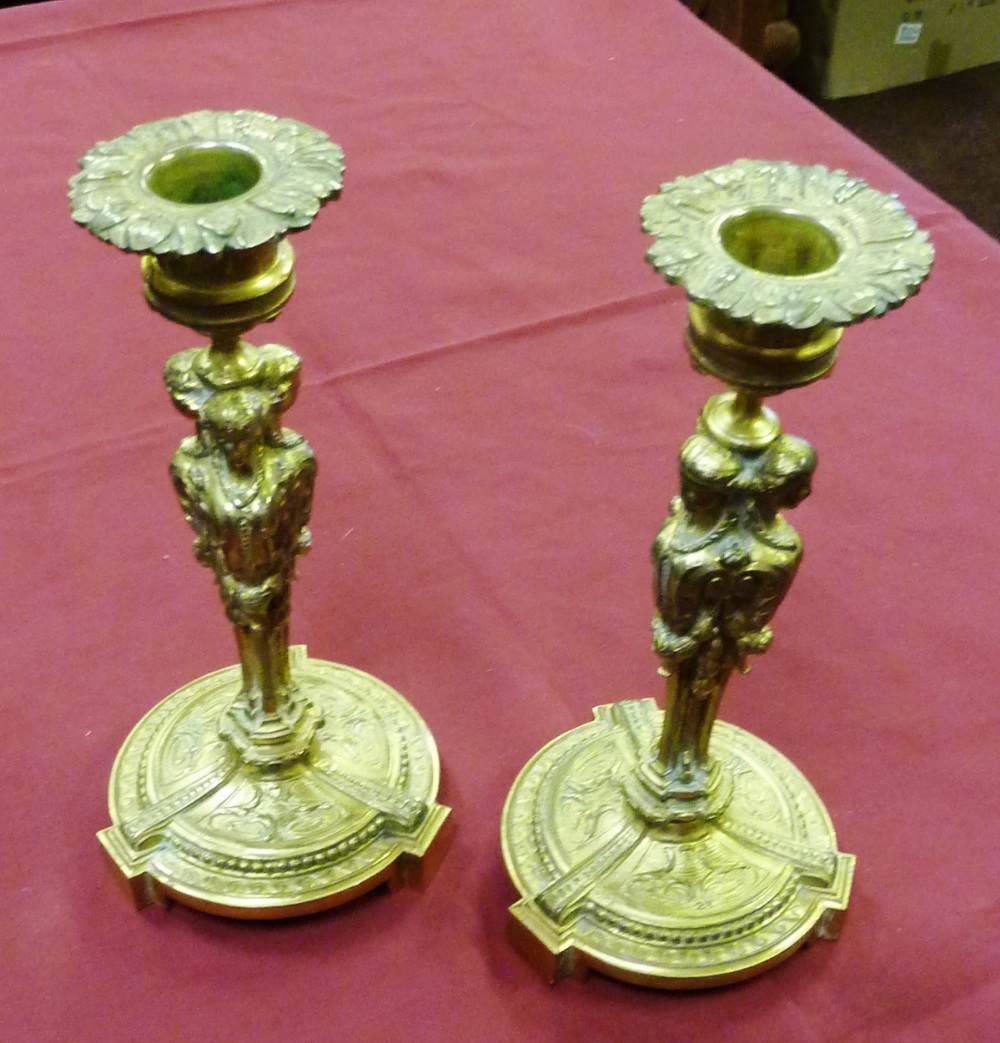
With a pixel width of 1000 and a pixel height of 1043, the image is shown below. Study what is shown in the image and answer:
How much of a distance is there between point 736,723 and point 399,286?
2.20 ft

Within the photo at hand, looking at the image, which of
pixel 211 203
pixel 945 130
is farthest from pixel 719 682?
pixel 945 130

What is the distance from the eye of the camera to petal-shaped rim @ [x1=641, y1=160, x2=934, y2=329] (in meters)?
0.57

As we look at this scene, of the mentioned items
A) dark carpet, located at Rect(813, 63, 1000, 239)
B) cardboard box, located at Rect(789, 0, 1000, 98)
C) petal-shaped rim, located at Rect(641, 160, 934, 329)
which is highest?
petal-shaped rim, located at Rect(641, 160, 934, 329)

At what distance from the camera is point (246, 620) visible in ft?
2.67

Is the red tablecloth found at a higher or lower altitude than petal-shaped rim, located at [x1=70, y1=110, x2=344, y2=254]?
lower

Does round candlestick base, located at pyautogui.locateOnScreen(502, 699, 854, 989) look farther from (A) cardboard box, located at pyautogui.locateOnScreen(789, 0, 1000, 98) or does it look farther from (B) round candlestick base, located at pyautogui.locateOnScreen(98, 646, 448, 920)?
(A) cardboard box, located at pyautogui.locateOnScreen(789, 0, 1000, 98)

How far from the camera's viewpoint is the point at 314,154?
2.23 feet

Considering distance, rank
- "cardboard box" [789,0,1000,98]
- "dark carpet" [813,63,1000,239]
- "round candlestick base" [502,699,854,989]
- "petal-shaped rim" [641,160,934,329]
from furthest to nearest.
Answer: "cardboard box" [789,0,1000,98], "dark carpet" [813,63,1000,239], "round candlestick base" [502,699,854,989], "petal-shaped rim" [641,160,934,329]

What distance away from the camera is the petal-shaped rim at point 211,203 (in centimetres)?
61

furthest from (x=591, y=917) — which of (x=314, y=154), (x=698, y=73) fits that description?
(x=698, y=73)

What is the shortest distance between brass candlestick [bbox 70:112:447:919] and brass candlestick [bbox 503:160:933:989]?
12 cm

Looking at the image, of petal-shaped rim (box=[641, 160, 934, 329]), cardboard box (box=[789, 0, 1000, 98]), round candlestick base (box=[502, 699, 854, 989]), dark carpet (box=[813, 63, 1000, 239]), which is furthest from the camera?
cardboard box (box=[789, 0, 1000, 98])

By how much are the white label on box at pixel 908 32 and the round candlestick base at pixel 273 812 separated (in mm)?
2492

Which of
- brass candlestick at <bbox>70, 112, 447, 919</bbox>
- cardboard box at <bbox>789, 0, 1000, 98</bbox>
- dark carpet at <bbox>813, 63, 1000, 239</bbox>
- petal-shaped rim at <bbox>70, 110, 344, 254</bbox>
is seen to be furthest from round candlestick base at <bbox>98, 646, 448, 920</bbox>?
cardboard box at <bbox>789, 0, 1000, 98</bbox>
